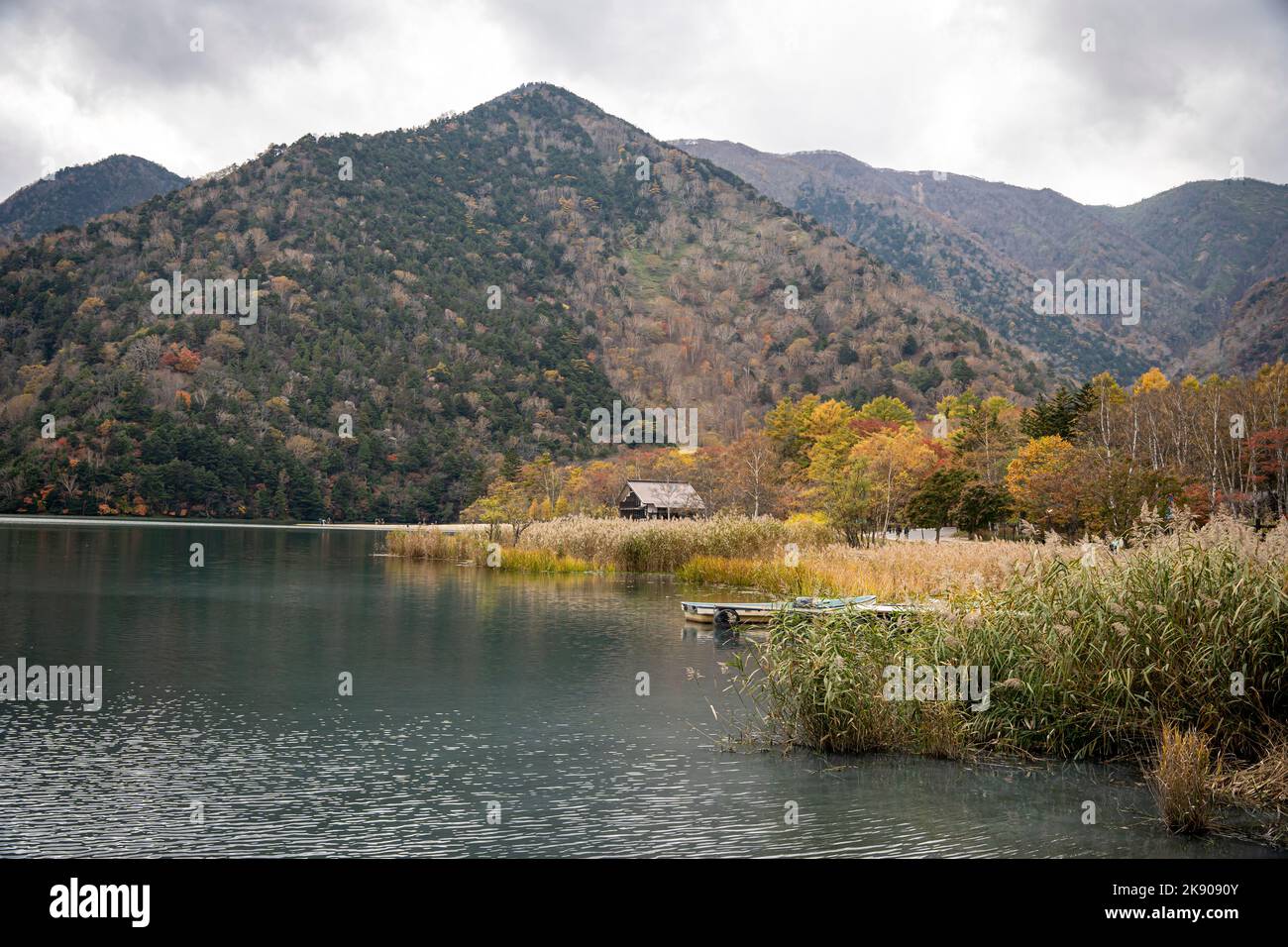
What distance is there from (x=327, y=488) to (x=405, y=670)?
Result: 8449 cm

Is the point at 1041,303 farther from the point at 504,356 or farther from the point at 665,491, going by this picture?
the point at 665,491

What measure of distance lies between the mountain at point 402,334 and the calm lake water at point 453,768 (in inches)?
2859

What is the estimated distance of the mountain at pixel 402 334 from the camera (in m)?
Answer: 95.8

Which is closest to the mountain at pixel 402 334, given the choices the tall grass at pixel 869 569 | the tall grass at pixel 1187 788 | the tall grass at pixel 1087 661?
the tall grass at pixel 869 569

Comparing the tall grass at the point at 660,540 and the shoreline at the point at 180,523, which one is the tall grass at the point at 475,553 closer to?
the tall grass at the point at 660,540

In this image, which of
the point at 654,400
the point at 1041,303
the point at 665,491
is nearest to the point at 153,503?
the point at 665,491

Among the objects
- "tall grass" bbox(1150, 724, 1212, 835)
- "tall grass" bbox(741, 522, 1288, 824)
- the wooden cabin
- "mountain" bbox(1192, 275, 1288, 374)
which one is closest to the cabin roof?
the wooden cabin

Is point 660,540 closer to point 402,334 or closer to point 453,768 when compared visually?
point 453,768

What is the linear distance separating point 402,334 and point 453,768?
403 ft

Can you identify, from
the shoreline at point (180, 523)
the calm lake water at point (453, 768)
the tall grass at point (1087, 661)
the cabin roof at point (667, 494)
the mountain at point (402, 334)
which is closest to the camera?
the calm lake water at point (453, 768)

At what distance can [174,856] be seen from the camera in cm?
841

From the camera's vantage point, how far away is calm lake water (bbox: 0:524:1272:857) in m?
9.10

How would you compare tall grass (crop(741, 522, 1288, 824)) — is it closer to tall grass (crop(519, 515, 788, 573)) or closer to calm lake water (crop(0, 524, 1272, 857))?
calm lake water (crop(0, 524, 1272, 857))

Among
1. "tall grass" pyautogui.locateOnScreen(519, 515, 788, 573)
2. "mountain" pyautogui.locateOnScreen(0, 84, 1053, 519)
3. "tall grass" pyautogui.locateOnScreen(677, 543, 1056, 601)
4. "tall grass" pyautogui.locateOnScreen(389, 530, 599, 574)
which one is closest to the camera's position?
"tall grass" pyautogui.locateOnScreen(677, 543, 1056, 601)
